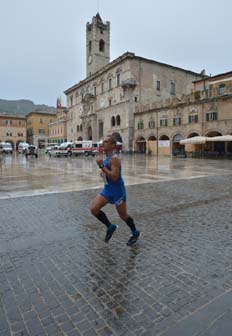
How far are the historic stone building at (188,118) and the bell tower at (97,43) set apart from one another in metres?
23.9

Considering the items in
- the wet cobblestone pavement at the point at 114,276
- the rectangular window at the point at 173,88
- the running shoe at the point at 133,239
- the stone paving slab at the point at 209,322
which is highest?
the rectangular window at the point at 173,88

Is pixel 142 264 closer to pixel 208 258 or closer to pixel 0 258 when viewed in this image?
pixel 208 258

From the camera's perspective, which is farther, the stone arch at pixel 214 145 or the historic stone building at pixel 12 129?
the historic stone building at pixel 12 129

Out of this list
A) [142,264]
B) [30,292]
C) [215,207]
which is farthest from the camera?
[215,207]

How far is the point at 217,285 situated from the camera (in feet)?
9.59

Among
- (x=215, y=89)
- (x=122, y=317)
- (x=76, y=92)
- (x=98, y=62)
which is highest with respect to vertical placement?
(x=98, y=62)

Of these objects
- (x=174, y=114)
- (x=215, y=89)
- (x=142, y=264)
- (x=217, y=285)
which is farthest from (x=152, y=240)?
(x=174, y=114)

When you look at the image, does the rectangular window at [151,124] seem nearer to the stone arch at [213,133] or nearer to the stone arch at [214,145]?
the stone arch at [214,145]

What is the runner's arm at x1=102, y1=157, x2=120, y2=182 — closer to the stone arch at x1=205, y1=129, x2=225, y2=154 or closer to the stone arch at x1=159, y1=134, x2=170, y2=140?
the stone arch at x1=205, y1=129, x2=225, y2=154

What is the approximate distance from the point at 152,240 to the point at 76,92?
65.8 metres

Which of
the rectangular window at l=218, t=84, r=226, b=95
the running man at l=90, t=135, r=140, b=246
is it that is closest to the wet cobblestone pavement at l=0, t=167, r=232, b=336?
the running man at l=90, t=135, r=140, b=246

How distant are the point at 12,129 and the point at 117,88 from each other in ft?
165

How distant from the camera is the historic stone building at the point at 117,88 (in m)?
44.8

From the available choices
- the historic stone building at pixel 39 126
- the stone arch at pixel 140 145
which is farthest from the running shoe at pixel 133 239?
the historic stone building at pixel 39 126
